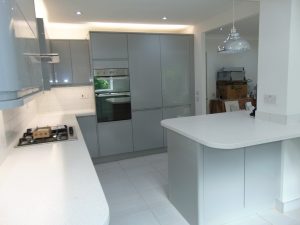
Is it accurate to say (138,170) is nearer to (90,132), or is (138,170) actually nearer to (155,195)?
(155,195)

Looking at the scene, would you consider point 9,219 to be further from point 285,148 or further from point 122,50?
point 122,50

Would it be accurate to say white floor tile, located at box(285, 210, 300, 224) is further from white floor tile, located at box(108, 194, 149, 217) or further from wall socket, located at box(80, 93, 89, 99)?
wall socket, located at box(80, 93, 89, 99)

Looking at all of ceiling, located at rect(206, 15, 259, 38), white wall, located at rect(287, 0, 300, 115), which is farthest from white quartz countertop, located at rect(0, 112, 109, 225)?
ceiling, located at rect(206, 15, 259, 38)

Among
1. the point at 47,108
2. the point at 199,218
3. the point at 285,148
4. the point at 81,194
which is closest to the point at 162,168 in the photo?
the point at 199,218

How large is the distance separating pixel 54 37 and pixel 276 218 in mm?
4322

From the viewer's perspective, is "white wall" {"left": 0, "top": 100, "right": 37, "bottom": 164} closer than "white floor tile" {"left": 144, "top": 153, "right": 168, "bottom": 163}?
Yes

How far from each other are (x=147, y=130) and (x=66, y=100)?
1.68 meters

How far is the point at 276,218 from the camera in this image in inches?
90.6

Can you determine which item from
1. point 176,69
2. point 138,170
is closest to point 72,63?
point 176,69

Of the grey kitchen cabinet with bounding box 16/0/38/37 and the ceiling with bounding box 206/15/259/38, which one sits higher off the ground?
the ceiling with bounding box 206/15/259/38

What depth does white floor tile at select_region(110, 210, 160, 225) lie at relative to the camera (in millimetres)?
2340

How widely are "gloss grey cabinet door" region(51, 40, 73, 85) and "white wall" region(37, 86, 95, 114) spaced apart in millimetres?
375

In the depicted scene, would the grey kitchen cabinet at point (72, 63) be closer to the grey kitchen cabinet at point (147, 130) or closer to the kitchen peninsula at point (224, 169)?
the grey kitchen cabinet at point (147, 130)

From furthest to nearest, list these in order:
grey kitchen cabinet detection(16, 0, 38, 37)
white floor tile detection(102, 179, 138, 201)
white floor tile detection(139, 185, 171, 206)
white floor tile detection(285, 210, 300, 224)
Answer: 1. white floor tile detection(102, 179, 138, 201)
2. white floor tile detection(139, 185, 171, 206)
3. white floor tile detection(285, 210, 300, 224)
4. grey kitchen cabinet detection(16, 0, 38, 37)
